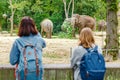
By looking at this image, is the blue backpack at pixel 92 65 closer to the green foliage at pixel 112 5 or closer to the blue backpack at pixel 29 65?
the blue backpack at pixel 29 65

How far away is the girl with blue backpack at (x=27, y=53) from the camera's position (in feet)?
20.1

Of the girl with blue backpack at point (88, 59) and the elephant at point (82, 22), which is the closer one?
the girl with blue backpack at point (88, 59)

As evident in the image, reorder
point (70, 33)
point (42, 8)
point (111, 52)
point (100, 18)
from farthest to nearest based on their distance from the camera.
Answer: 1. point (100, 18)
2. point (42, 8)
3. point (70, 33)
4. point (111, 52)

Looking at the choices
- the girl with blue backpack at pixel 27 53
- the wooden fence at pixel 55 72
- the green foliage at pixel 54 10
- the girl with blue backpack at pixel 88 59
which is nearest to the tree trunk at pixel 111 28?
the wooden fence at pixel 55 72

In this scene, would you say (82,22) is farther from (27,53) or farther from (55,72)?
(27,53)

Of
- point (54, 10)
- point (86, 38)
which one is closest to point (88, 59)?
point (86, 38)

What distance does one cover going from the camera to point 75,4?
42.6 metres

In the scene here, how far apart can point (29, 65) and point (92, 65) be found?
33.4 inches

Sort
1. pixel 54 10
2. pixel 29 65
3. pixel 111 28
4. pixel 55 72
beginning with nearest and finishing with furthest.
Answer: pixel 29 65
pixel 55 72
pixel 111 28
pixel 54 10

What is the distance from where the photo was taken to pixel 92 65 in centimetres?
616

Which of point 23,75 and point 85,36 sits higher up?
point 85,36

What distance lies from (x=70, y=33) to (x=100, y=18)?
17244 mm

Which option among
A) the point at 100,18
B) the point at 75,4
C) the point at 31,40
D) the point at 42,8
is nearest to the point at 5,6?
the point at 42,8

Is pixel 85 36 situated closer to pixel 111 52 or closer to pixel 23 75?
pixel 23 75
